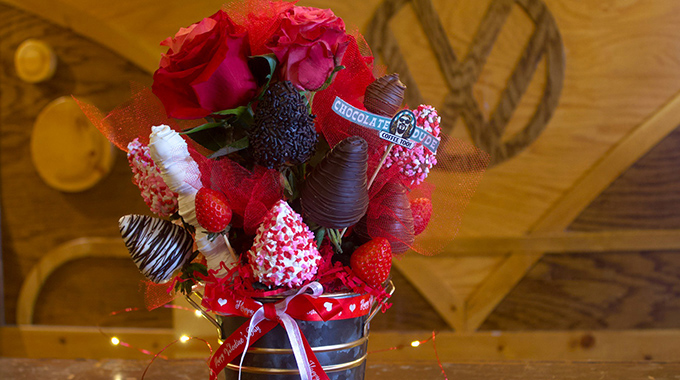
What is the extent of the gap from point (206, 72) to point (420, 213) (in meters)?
0.28

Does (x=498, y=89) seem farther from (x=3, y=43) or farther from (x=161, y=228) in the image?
(x=3, y=43)

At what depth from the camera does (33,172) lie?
1.72 m

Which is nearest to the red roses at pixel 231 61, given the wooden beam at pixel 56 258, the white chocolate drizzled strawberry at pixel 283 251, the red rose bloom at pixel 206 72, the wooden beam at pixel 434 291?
the red rose bloom at pixel 206 72

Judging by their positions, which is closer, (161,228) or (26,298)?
(161,228)

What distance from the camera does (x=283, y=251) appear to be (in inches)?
17.9

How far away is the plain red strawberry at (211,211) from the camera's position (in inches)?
18.2

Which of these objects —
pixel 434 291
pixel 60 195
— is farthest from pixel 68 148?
pixel 434 291

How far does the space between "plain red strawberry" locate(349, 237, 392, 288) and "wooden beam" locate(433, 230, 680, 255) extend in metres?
1.20

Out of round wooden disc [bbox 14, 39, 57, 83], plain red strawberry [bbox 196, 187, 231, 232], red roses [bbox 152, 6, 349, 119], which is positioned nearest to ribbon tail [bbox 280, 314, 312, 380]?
plain red strawberry [bbox 196, 187, 231, 232]

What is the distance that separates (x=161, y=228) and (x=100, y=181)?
1.33 m

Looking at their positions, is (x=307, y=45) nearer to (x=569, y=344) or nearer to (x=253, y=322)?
(x=253, y=322)

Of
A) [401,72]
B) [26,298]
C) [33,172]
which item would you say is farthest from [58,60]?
[401,72]

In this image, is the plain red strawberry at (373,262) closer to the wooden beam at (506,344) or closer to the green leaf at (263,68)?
the green leaf at (263,68)

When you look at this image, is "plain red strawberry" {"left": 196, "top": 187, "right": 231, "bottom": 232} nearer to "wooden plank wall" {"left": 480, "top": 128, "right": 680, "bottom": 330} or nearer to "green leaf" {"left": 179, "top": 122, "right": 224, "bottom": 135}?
"green leaf" {"left": 179, "top": 122, "right": 224, "bottom": 135}
